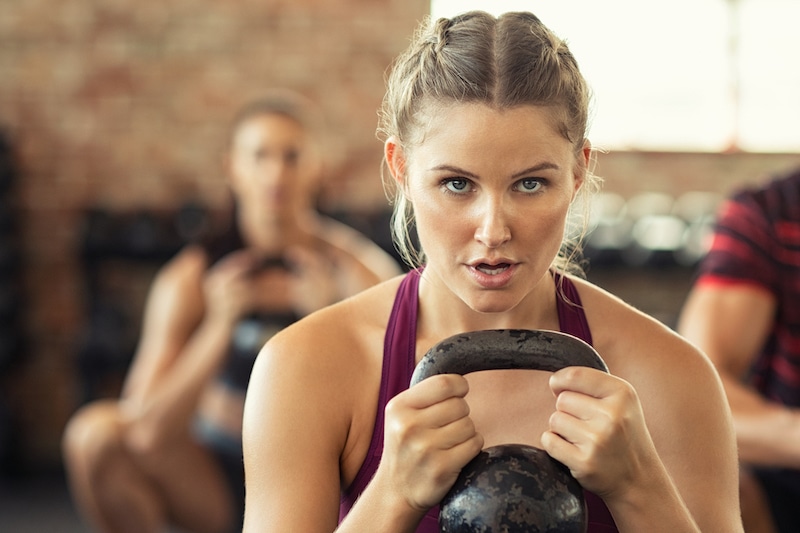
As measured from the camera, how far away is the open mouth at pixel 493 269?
1.15 meters

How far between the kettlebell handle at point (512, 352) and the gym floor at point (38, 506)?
10.3 feet

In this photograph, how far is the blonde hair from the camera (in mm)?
1159

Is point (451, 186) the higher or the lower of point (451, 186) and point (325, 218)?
the higher

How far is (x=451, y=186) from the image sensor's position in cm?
116

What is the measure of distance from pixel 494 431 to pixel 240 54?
3.66 m

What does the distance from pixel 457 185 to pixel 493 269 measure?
106 mm

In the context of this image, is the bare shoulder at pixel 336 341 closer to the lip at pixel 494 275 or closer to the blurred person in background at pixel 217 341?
the lip at pixel 494 275

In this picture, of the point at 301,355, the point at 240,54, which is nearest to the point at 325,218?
the point at 240,54

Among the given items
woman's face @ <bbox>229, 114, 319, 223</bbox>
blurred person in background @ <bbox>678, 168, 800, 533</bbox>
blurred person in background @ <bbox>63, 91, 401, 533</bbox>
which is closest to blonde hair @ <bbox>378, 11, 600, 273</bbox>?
blurred person in background @ <bbox>678, 168, 800, 533</bbox>

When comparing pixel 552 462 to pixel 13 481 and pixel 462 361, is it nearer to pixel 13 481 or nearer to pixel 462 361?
pixel 462 361

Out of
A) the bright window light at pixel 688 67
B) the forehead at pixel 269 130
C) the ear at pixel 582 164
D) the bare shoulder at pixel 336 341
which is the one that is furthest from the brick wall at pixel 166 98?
the ear at pixel 582 164

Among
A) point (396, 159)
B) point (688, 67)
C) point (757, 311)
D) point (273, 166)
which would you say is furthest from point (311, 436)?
point (688, 67)

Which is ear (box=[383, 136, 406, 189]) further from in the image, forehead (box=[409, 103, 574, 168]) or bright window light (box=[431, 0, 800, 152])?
bright window light (box=[431, 0, 800, 152])

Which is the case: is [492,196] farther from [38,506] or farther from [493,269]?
[38,506]
